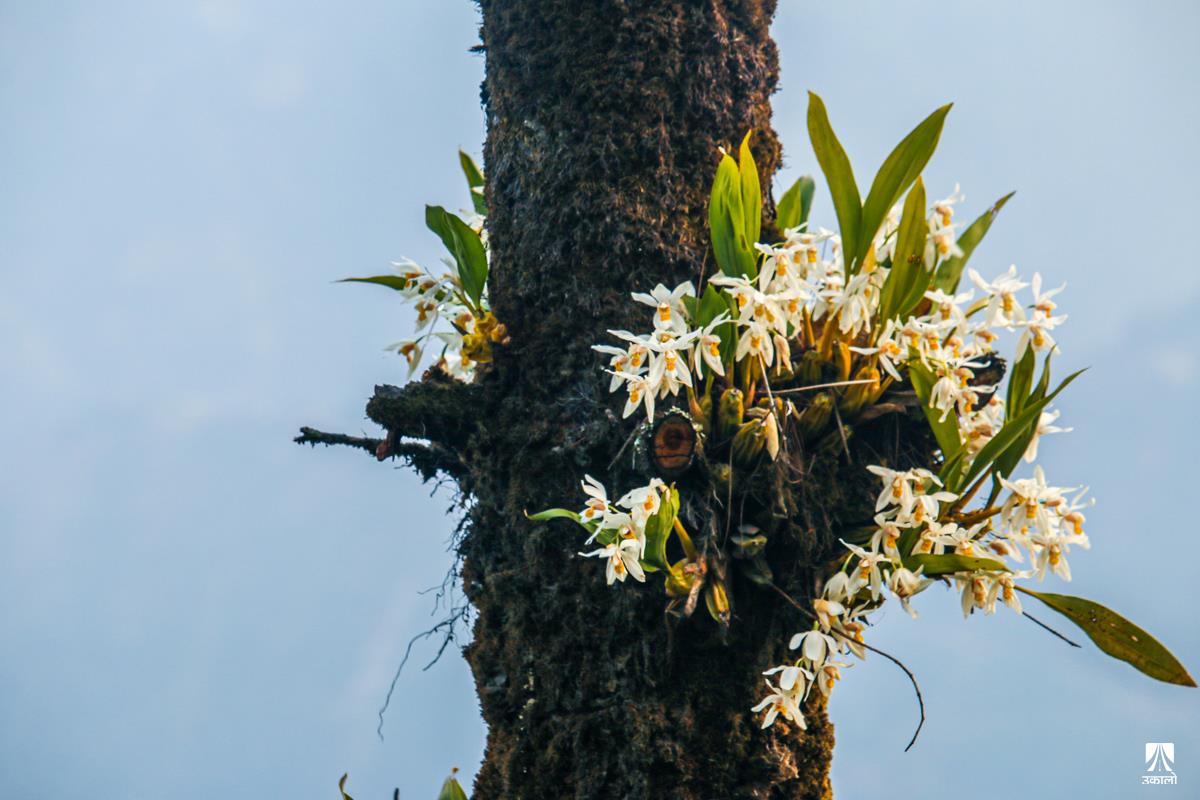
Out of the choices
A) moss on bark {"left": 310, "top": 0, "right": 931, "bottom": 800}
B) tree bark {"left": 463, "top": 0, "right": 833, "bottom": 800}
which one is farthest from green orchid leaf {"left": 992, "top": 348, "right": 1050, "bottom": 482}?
tree bark {"left": 463, "top": 0, "right": 833, "bottom": 800}

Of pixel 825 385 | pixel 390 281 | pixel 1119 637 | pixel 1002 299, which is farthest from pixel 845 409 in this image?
pixel 390 281

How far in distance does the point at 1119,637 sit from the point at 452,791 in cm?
121

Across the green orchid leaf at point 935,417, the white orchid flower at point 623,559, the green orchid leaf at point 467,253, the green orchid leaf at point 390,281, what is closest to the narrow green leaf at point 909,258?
the green orchid leaf at point 935,417

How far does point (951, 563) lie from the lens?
1688 mm

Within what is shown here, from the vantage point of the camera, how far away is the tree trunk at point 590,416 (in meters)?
1.68

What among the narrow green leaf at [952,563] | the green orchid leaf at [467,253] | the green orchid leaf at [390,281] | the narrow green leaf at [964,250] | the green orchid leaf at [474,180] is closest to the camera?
the narrow green leaf at [952,563]

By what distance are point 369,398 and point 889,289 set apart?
964 millimetres

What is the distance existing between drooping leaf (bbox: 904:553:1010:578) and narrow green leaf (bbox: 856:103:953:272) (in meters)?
0.54

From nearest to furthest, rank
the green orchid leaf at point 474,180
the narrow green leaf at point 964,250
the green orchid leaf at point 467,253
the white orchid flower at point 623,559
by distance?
1. the white orchid flower at point 623,559
2. the narrow green leaf at point 964,250
3. the green orchid leaf at point 467,253
4. the green orchid leaf at point 474,180

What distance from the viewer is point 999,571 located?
172 centimetres

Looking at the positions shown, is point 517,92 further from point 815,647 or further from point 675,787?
point 675,787

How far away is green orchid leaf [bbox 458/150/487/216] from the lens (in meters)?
2.51

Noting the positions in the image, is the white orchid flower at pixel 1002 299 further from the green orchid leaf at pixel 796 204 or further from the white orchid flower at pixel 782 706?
the white orchid flower at pixel 782 706

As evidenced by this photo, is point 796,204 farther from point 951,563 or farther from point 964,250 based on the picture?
point 951,563
